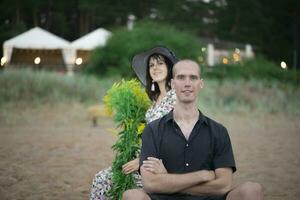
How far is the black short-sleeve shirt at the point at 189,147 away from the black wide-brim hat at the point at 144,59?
4.42ft

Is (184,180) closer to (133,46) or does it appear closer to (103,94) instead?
(103,94)

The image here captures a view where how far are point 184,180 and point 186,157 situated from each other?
0.14m

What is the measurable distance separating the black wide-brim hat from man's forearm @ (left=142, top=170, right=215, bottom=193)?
1.55 metres

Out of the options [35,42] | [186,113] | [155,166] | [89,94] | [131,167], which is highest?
[35,42]

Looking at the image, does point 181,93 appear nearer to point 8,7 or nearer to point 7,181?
point 7,181

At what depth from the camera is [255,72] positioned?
76.5 ft

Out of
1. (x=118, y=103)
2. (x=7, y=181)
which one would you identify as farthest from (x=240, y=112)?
(x=118, y=103)

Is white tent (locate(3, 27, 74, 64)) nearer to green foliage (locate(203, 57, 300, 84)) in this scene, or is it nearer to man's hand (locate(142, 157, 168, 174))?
green foliage (locate(203, 57, 300, 84))

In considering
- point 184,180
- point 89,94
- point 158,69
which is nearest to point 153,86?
point 158,69

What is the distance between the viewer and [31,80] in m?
18.6

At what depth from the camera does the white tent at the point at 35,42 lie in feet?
98.3

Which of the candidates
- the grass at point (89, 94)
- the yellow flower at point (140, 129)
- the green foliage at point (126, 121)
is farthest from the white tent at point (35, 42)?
the yellow flower at point (140, 129)

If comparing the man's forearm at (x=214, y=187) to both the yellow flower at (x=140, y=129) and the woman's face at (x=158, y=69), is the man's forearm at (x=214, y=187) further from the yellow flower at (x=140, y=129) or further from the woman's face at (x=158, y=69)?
the woman's face at (x=158, y=69)

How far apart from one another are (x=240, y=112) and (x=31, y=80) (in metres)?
6.53
